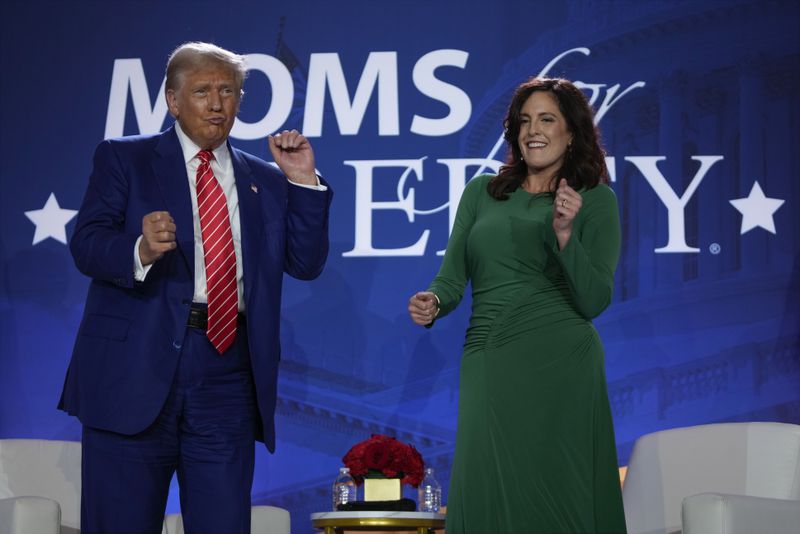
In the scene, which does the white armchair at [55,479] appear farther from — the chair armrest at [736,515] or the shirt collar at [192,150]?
the shirt collar at [192,150]

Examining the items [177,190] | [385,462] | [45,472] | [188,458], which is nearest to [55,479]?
[45,472]

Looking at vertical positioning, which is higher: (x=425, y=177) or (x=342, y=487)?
(x=425, y=177)

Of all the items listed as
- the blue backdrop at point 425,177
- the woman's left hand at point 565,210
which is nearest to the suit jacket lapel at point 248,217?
the woman's left hand at point 565,210

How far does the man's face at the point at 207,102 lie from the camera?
8.21ft

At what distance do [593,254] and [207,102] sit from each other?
1.13 meters

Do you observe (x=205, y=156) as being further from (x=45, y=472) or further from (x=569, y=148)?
(x=45, y=472)

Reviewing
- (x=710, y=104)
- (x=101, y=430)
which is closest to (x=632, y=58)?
(x=710, y=104)

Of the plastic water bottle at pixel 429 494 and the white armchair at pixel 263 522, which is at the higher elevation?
the plastic water bottle at pixel 429 494

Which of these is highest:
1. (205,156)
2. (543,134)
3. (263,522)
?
(543,134)

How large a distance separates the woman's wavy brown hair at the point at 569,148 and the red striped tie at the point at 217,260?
3.08 feet

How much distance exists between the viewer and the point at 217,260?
94.3 inches

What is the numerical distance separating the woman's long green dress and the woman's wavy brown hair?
0.15 m

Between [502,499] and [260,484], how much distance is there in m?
2.29

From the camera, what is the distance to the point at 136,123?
5.09 meters
